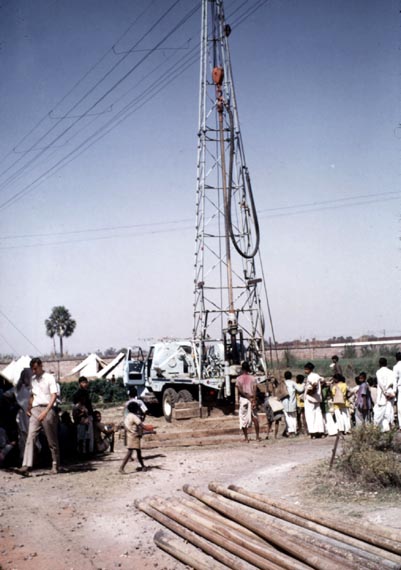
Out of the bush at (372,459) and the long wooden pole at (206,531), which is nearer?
the long wooden pole at (206,531)

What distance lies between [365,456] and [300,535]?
3.08 m

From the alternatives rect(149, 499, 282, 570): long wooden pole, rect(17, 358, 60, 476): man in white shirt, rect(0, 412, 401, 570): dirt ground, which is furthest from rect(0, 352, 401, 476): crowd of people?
rect(149, 499, 282, 570): long wooden pole

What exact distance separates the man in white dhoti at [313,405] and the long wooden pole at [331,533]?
673cm

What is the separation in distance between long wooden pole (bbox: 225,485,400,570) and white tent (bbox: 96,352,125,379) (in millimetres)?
31969

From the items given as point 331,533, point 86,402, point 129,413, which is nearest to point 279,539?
point 331,533

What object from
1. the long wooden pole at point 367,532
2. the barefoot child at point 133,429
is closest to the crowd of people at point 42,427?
the barefoot child at point 133,429

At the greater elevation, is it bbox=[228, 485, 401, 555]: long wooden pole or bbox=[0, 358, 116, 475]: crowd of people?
bbox=[0, 358, 116, 475]: crowd of people

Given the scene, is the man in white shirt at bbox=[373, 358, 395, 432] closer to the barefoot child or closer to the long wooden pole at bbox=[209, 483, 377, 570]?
the barefoot child

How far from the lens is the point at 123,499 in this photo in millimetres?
8688

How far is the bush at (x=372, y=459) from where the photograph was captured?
8266mm

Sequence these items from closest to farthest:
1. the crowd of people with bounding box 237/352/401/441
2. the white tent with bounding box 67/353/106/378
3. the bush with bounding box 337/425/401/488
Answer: the bush with bounding box 337/425/401/488
the crowd of people with bounding box 237/352/401/441
the white tent with bounding box 67/353/106/378

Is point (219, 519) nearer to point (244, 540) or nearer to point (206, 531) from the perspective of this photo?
point (206, 531)

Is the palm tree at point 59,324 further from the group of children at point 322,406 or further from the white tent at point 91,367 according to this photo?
the group of children at point 322,406

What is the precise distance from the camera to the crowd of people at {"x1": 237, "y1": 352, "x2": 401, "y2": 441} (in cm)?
1361
